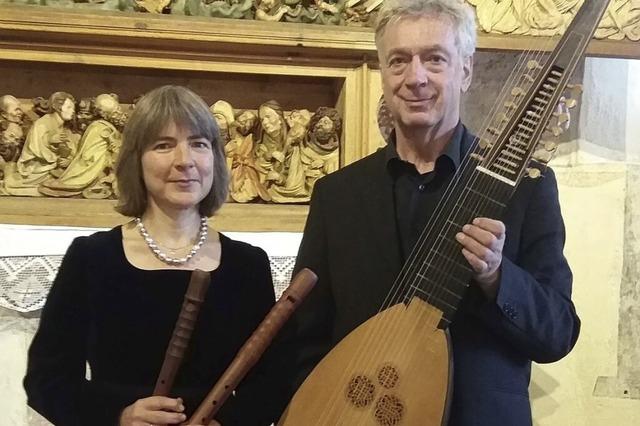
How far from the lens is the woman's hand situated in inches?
39.4

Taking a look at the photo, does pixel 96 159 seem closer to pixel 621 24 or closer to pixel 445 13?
pixel 445 13

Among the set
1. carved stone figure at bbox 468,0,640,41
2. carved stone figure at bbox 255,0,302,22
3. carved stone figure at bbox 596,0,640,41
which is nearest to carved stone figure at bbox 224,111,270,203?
carved stone figure at bbox 255,0,302,22

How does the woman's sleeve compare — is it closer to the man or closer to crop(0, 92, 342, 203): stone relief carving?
the man

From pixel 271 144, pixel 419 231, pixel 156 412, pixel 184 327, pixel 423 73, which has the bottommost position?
pixel 156 412

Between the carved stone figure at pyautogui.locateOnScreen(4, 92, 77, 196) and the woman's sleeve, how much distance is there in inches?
32.2

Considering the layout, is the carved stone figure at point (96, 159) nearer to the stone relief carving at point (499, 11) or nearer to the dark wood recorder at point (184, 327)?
the stone relief carving at point (499, 11)

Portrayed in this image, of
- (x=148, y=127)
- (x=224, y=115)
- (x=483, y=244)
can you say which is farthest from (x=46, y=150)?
(x=483, y=244)

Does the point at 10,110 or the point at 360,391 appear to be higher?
the point at 10,110

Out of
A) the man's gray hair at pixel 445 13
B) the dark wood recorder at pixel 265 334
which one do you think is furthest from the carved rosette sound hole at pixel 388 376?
the man's gray hair at pixel 445 13

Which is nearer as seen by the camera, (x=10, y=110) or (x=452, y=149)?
(x=452, y=149)

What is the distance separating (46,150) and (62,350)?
0.89 meters

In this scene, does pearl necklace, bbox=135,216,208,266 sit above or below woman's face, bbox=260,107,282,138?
below

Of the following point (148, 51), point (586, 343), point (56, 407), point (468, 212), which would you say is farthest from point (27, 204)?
point (586, 343)

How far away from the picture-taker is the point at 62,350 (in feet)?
3.65
